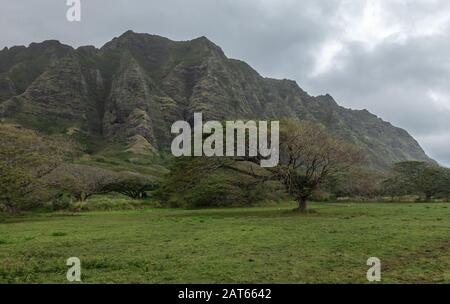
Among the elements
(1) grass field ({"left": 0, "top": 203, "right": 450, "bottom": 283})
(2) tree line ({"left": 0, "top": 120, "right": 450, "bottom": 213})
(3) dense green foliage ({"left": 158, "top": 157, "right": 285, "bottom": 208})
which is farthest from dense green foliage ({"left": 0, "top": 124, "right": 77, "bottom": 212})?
(1) grass field ({"left": 0, "top": 203, "right": 450, "bottom": 283})

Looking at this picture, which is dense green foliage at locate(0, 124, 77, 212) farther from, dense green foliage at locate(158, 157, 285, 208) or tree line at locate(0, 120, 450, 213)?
dense green foliage at locate(158, 157, 285, 208)

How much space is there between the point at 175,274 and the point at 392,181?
314 feet

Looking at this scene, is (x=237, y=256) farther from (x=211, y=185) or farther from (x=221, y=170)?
(x=211, y=185)

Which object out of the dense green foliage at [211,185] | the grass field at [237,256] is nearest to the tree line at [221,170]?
the dense green foliage at [211,185]

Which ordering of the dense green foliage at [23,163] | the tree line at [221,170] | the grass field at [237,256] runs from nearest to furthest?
the grass field at [237,256], the tree line at [221,170], the dense green foliage at [23,163]

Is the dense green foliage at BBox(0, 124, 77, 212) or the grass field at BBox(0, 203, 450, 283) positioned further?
the dense green foliage at BBox(0, 124, 77, 212)

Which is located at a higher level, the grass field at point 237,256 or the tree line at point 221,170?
the tree line at point 221,170

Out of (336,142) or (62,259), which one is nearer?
(62,259)

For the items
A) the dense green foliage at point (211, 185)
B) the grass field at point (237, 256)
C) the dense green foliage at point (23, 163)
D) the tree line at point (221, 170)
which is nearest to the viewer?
the grass field at point (237, 256)

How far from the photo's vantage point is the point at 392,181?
100 metres

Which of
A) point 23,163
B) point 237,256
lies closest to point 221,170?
point 23,163

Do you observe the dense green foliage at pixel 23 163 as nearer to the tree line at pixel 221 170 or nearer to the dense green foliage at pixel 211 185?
the tree line at pixel 221 170
